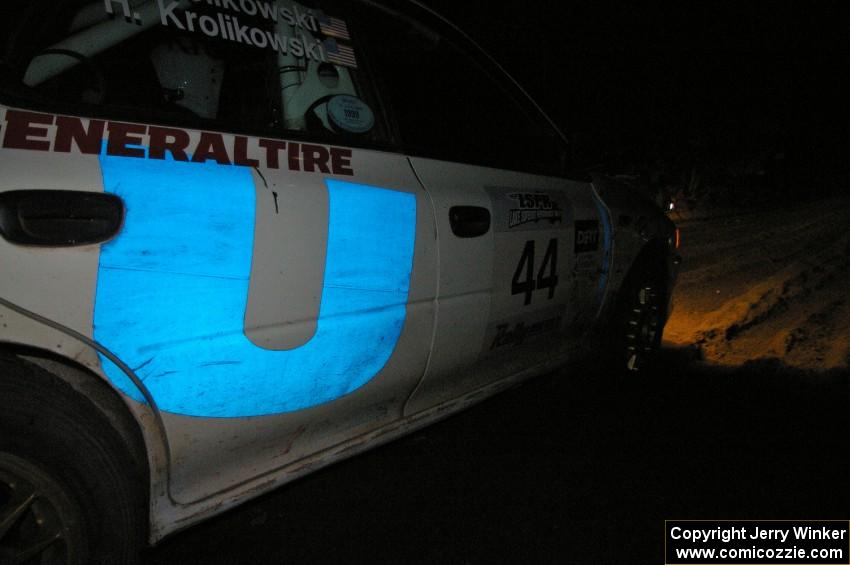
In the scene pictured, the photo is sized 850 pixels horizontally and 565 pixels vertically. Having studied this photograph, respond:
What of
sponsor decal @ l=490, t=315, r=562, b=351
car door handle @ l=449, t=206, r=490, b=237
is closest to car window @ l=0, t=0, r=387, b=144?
car door handle @ l=449, t=206, r=490, b=237

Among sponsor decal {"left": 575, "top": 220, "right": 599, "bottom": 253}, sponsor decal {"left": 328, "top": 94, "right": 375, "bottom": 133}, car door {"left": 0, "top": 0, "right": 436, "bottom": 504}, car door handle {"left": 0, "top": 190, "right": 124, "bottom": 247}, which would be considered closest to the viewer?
car door handle {"left": 0, "top": 190, "right": 124, "bottom": 247}

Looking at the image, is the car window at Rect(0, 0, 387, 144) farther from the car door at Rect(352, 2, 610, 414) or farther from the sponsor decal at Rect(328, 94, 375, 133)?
the car door at Rect(352, 2, 610, 414)

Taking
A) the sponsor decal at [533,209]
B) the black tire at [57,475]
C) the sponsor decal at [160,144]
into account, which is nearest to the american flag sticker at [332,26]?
the sponsor decal at [160,144]

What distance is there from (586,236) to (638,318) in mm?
956

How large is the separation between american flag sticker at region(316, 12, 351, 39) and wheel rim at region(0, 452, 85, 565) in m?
1.54

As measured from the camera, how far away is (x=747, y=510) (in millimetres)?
2334

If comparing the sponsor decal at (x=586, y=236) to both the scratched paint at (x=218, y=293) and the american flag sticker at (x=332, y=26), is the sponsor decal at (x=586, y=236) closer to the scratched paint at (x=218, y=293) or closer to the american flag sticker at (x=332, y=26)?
the scratched paint at (x=218, y=293)

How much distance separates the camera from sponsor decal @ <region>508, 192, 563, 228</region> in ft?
7.76

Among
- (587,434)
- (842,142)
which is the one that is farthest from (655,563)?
(842,142)

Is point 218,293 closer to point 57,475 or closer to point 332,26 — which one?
point 57,475

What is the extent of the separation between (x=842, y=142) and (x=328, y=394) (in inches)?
1128

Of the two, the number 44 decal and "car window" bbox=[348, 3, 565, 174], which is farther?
the number 44 decal

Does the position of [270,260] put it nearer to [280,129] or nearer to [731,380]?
[280,129]

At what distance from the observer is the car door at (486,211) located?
2113 millimetres
